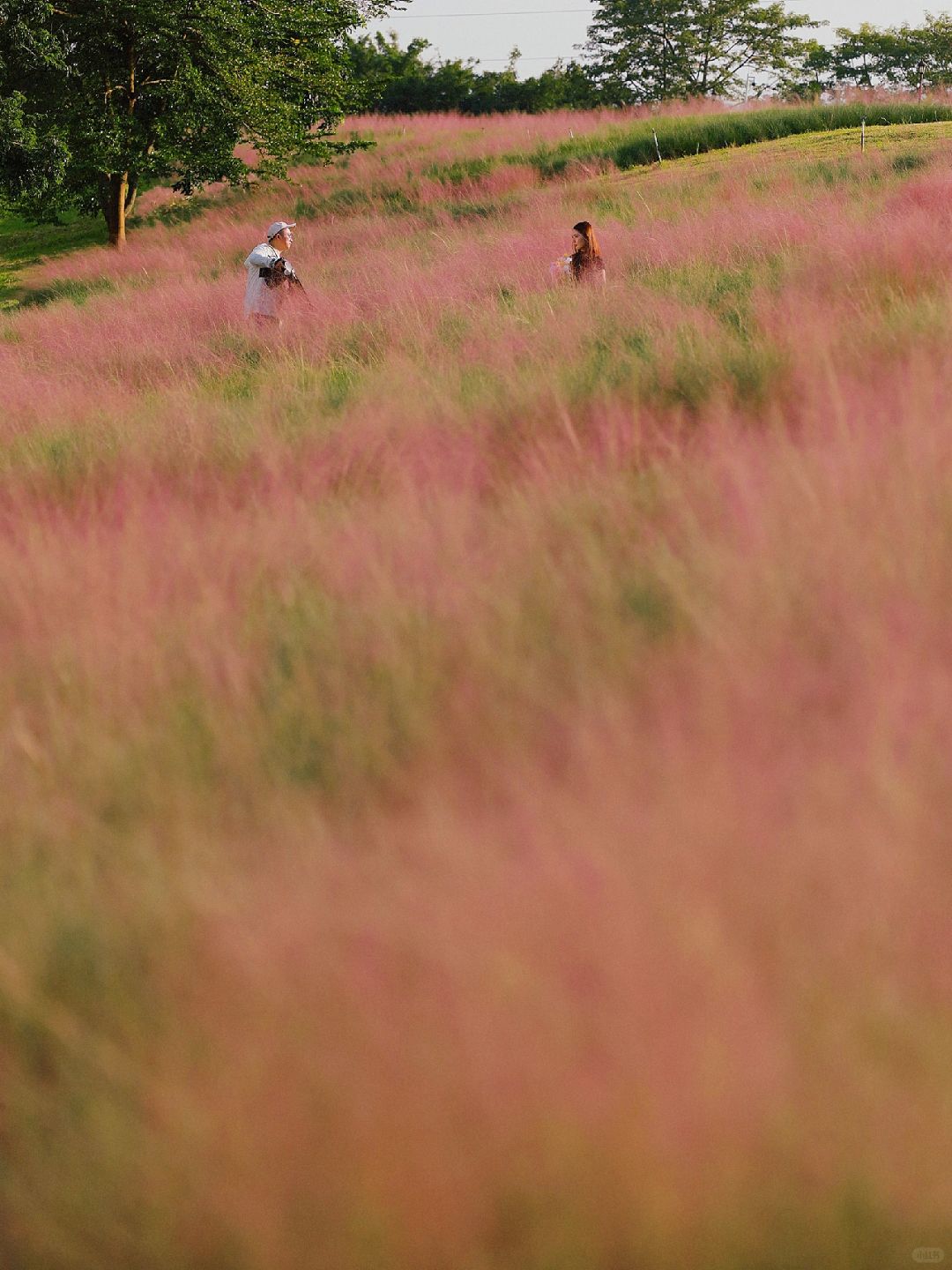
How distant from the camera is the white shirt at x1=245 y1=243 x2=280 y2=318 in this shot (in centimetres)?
943

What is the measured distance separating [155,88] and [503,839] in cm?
2245

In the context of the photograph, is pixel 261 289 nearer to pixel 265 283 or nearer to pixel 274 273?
pixel 265 283

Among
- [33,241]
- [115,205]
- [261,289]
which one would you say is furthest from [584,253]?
[33,241]

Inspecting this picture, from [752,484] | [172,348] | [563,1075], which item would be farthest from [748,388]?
[172,348]

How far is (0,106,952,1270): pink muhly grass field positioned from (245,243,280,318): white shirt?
19.0 feet

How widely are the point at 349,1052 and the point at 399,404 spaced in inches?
133

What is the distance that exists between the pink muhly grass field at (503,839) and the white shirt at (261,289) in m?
5.78

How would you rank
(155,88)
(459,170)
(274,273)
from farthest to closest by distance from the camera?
(459,170) → (155,88) → (274,273)

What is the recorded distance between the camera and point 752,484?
9.04 ft

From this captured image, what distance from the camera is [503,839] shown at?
167 cm

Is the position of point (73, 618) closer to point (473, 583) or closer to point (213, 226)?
point (473, 583)

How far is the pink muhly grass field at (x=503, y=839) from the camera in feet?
4.27

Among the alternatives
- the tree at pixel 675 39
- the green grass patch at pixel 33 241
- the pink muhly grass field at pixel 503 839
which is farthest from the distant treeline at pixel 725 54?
the pink muhly grass field at pixel 503 839

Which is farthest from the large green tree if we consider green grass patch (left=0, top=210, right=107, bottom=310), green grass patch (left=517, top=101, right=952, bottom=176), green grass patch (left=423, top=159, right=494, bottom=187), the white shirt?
the white shirt
